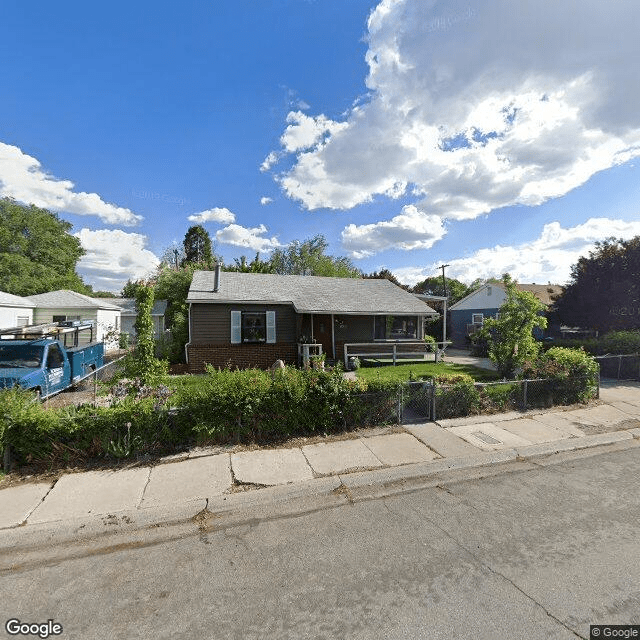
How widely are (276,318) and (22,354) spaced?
31.4ft

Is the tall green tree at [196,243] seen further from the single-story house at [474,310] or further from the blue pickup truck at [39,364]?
the blue pickup truck at [39,364]

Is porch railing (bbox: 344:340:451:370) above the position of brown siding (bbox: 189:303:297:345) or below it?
below

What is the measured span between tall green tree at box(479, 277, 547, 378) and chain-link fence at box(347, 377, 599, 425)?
1510mm

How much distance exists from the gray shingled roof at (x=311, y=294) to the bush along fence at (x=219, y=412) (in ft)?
24.9

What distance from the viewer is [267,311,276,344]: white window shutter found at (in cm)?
1608

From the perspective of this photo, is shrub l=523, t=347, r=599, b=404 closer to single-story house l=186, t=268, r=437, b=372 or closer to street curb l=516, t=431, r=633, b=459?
street curb l=516, t=431, r=633, b=459

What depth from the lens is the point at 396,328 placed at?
62.8ft

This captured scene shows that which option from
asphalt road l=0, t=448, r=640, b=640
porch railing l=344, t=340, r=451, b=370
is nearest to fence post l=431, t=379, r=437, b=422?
asphalt road l=0, t=448, r=640, b=640

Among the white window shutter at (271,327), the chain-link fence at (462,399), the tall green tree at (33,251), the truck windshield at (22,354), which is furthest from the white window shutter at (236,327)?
the tall green tree at (33,251)

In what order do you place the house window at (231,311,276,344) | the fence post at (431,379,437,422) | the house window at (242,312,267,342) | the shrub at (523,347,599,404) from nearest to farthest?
the fence post at (431,379,437,422), the shrub at (523,347,599,404), the house window at (231,311,276,344), the house window at (242,312,267,342)

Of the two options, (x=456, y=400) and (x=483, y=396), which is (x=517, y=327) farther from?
(x=456, y=400)

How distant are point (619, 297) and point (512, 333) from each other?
13.2 metres

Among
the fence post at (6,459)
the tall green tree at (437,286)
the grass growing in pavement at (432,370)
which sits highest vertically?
the tall green tree at (437,286)

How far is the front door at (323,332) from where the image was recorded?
16484 millimetres
